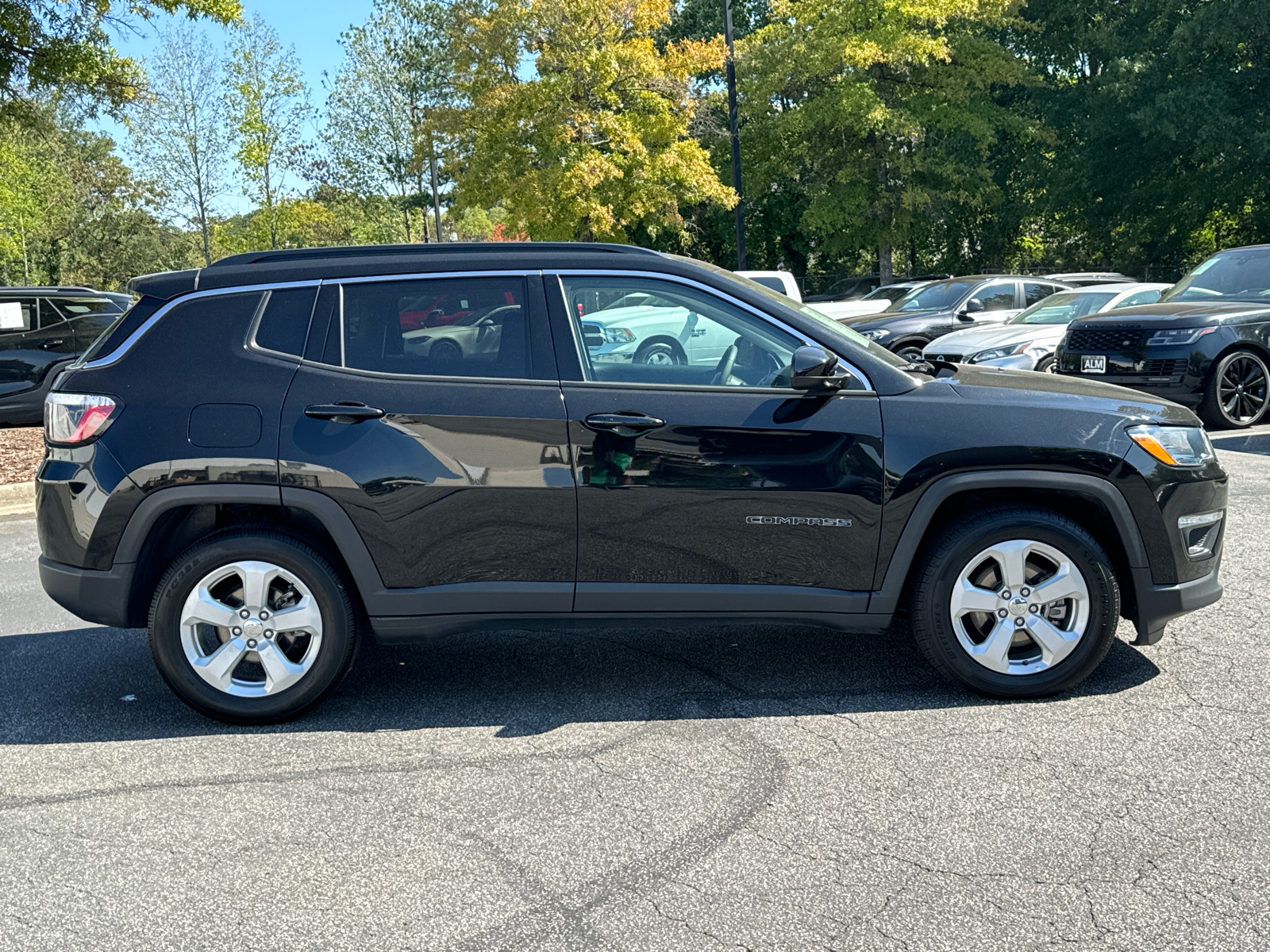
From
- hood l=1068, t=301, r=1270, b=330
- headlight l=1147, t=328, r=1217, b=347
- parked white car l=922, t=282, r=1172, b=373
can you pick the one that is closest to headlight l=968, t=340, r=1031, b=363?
parked white car l=922, t=282, r=1172, b=373

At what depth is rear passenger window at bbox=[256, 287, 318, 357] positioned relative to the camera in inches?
183

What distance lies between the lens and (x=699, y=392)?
14.9ft

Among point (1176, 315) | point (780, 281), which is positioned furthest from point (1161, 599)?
point (780, 281)

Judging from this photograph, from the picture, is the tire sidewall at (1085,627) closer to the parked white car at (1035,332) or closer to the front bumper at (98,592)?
the front bumper at (98,592)

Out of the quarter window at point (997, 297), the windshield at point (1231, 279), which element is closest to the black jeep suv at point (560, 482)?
the windshield at point (1231, 279)

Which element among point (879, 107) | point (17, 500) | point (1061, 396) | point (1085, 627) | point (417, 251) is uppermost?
point (879, 107)

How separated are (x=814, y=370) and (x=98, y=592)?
113 inches

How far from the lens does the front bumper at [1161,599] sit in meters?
4.61

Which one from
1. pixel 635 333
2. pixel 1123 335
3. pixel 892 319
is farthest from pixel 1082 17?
pixel 635 333

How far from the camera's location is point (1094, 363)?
1194 centimetres

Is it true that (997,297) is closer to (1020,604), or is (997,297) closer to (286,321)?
(1020,604)

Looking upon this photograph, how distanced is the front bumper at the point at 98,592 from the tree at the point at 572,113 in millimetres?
25578

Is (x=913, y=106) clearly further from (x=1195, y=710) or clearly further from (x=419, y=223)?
(x=1195, y=710)

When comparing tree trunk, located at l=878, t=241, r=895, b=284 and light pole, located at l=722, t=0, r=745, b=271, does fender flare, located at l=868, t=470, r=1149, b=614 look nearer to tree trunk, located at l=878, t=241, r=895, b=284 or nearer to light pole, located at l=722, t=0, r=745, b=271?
light pole, located at l=722, t=0, r=745, b=271
